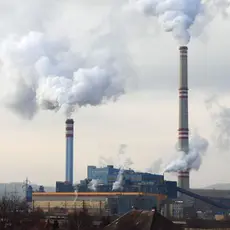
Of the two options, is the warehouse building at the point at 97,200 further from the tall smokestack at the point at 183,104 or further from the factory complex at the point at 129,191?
the tall smokestack at the point at 183,104

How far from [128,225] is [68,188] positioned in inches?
3998

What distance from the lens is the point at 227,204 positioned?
463 ft

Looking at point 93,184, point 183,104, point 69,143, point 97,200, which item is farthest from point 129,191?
point 183,104

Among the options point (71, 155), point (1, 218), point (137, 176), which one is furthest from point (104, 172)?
point (1, 218)

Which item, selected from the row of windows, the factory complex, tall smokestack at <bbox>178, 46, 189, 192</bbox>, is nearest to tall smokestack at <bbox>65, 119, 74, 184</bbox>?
the factory complex

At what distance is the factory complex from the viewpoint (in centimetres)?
12100

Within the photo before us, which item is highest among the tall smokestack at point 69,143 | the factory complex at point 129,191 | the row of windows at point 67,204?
the tall smokestack at point 69,143

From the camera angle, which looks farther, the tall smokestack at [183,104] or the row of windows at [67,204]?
the row of windows at [67,204]

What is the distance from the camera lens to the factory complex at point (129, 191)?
12100 centimetres

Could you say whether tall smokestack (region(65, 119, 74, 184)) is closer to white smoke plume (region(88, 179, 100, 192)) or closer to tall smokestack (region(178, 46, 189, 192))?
white smoke plume (region(88, 179, 100, 192))

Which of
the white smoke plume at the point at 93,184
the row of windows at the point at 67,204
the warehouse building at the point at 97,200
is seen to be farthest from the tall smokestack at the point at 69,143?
the white smoke plume at the point at 93,184

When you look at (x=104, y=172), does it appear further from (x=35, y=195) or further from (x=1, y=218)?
(x=1, y=218)

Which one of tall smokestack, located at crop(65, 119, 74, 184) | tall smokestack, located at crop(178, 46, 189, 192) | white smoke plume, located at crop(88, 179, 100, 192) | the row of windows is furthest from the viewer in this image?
white smoke plume, located at crop(88, 179, 100, 192)

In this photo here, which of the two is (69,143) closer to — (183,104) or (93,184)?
(93,184)
